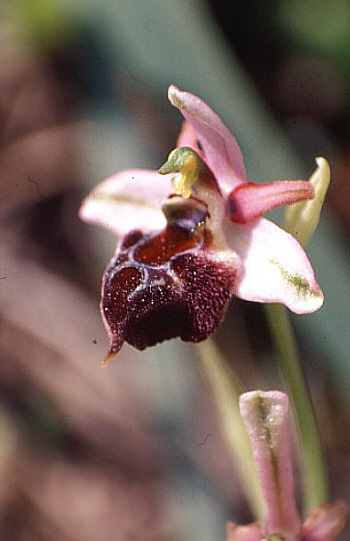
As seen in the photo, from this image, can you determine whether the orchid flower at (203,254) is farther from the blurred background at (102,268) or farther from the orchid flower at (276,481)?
the blurred background at (102,268)

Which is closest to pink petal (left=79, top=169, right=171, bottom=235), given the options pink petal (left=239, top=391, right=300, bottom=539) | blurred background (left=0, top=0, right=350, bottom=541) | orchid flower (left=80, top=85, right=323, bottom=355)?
orchid flower (left=80, top=85, right=323, bottom=355)

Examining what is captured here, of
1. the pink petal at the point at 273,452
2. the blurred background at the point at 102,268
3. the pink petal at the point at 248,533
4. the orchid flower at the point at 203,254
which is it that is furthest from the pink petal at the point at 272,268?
the blurred background at the point at 102,268

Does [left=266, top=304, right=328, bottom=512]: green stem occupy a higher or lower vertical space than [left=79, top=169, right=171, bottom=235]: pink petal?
lower

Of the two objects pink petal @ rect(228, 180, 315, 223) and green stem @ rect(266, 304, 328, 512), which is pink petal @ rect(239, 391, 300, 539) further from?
pink petal @ rect(228, 180, 315, 223)

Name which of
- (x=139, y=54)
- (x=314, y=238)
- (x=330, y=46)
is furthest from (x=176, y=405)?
(x=330, y=46)

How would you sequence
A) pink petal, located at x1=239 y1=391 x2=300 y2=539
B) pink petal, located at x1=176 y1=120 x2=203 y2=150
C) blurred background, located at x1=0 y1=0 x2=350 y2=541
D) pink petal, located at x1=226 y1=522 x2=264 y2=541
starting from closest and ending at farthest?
1. pink petal, located at x1=239 y1=391 x2=300 y2=539
2. pink petal, located at x1=226 y1=522 x2=264 y2=541
3. pink petal, located at x1=176 y1=120 x2=203 y2=150
4. blurred background, located at x1=0 y1=0 x2=350 y2=541
